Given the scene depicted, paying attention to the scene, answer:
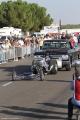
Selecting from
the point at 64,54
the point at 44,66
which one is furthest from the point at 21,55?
the point at 44,66

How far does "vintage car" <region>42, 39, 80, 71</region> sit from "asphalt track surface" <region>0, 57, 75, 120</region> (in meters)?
2.67

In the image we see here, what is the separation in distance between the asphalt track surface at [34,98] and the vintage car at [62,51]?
267 centimetres

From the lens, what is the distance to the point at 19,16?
342 ft

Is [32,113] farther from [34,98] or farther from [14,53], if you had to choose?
[14,53]

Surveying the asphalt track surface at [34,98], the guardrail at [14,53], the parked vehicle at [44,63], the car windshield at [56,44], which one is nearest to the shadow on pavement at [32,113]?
the asphalt track surface at [34,98]

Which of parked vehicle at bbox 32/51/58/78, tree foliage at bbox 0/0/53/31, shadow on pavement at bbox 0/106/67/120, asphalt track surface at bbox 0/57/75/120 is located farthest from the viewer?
tree foliage at bbox 0/0/53/31

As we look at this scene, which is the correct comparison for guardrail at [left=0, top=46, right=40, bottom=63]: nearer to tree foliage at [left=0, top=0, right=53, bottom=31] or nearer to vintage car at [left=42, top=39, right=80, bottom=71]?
vintage car at [left=42, top=39, right=80, bottom=71]

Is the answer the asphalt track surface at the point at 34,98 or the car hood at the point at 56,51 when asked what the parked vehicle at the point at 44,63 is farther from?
the car hood at the point at 56,51

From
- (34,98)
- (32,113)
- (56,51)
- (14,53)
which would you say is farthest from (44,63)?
(14,53)

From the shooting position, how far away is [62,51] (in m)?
24.1

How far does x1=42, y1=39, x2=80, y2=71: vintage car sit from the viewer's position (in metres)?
23.5

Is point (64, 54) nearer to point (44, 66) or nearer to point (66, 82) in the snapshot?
point (44, 66)

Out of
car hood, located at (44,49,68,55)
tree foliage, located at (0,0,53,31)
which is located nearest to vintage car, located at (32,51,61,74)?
car hood, located at (44,49,68,55)

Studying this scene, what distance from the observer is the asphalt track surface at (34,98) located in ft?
37.4
